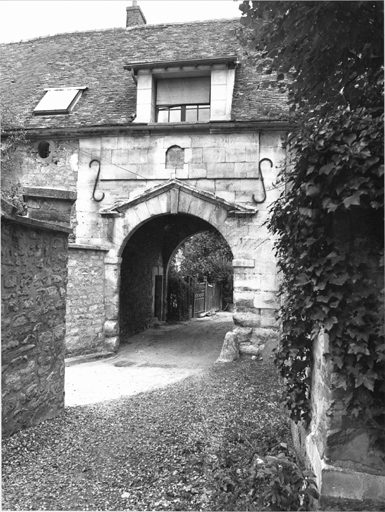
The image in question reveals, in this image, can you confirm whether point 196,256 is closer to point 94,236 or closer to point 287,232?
point 94,236

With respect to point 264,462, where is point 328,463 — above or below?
above

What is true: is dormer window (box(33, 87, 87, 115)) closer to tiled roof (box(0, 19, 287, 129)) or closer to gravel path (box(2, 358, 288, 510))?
tiled roof (box(0, 19, 287, 129))

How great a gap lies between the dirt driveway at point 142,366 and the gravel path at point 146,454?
75 cm

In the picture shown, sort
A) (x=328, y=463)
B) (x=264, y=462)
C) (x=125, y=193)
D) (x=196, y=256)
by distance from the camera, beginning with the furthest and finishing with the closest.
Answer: (x=196, y=256) < (x=125, y=193) < (x=264, y=462) < (x=328, y=463)

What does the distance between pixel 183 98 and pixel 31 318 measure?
6.67 metres

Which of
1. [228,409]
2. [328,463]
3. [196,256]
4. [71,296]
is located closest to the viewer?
[328,463]

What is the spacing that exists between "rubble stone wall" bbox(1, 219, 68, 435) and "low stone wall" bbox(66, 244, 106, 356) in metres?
3.44

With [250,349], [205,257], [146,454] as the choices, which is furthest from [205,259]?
[146,454]

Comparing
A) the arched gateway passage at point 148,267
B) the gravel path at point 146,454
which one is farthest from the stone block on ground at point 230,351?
the arched gateway passage at point 148,267

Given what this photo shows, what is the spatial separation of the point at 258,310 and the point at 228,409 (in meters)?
3.64

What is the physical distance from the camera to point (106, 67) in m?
10.8

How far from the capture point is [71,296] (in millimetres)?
8039

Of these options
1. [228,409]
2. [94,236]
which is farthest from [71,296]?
[228,409]

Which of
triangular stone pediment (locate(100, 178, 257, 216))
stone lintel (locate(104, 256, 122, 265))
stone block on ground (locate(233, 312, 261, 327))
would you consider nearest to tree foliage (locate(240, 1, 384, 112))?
triangular stone pediment (locate(100, 178, 257, 216))
